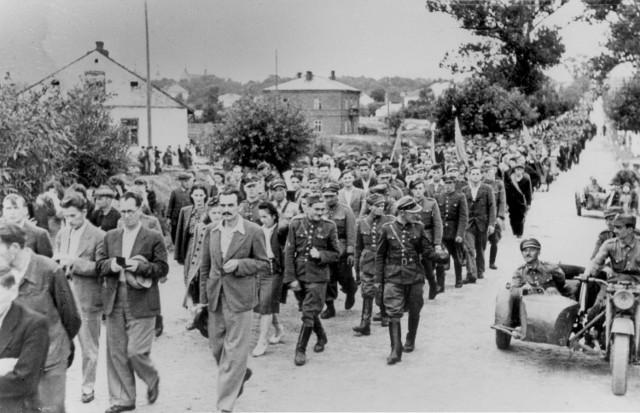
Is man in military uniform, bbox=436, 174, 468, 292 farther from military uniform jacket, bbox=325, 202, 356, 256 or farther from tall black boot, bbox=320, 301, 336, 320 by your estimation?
military uniform jacket, bbox=325, 202, 356, 256

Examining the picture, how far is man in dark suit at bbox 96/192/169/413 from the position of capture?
7145 millimetres

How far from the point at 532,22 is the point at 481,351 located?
39.0m

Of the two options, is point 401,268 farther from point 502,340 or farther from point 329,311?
point 329,311

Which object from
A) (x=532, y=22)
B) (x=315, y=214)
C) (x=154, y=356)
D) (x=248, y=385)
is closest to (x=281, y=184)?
(x=315, y=214)

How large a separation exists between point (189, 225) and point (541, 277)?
4418 millimetres

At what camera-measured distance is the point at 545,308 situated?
27.8 ft

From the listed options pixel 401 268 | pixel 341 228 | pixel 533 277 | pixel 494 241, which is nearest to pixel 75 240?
pixel 401 268

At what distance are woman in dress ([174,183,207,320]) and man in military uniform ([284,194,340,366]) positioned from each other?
1.40 meters

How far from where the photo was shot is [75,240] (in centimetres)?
757

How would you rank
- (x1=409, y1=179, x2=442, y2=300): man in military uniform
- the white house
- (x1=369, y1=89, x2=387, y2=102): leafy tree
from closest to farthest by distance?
(x1=409, y1=179, x2=442, y2=300): man in military uniform → the white house → (x1=369, y1=89, x2=387, y2=102): leafy tree

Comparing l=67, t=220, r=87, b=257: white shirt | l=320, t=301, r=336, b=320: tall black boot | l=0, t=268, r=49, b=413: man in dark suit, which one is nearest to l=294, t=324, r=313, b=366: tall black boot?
l=320, t=301, r=336, b=320: tall black boot

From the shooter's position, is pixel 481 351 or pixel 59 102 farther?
pixel 59 102

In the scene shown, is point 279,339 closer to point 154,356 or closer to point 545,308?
point 154,356

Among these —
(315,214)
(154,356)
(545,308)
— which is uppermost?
(315,214)
